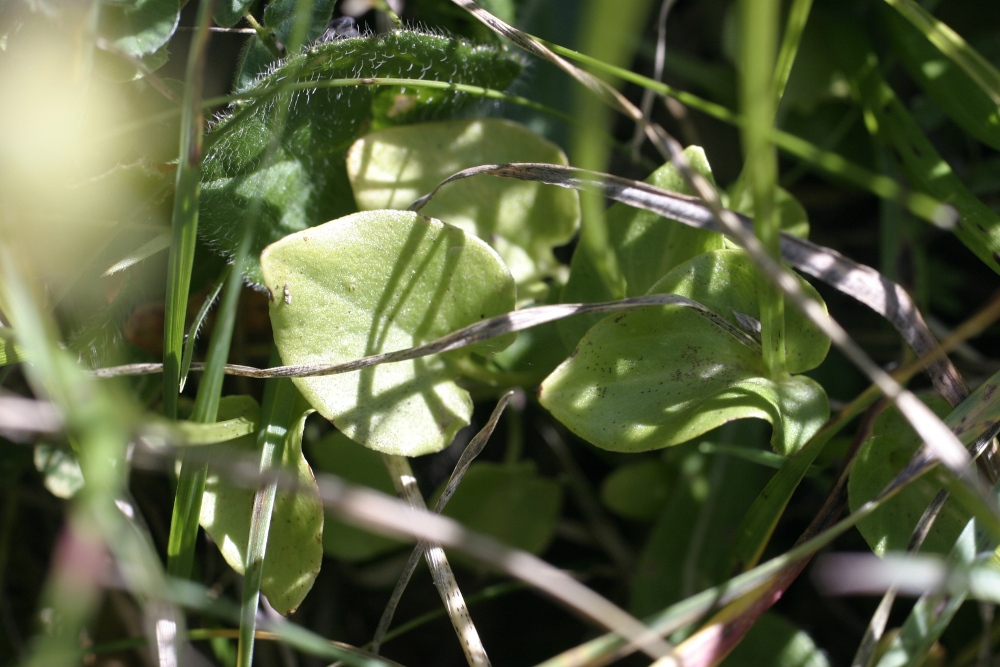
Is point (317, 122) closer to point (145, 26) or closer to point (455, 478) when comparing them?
point (145, 26)

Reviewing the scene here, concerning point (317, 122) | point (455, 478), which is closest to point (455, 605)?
point (455, 478)

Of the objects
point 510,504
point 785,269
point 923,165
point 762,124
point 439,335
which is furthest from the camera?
point 510,504

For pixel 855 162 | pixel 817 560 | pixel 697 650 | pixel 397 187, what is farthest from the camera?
pixel 855 162

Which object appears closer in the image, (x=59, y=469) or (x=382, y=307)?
(x=382, y=307)

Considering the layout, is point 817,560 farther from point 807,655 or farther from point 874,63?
point 874,63

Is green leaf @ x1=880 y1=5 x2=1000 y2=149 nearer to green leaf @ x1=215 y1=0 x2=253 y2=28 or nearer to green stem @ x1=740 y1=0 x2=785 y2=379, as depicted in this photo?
green stem @ x1=740 y1=0 x2=785 y2=379

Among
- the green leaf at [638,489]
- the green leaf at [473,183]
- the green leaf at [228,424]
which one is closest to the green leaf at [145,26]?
the green leaf at [473,183]

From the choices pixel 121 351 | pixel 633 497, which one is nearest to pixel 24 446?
pixel 121 351
